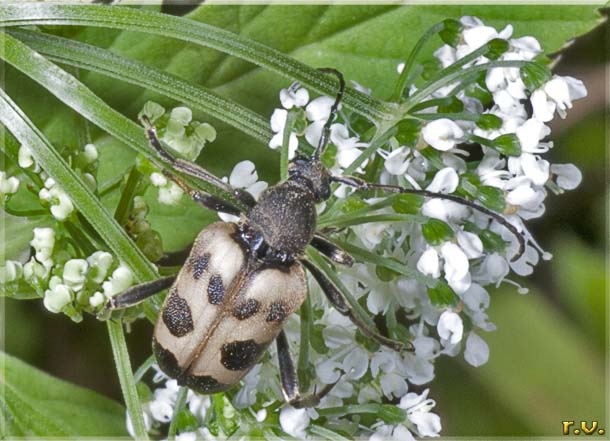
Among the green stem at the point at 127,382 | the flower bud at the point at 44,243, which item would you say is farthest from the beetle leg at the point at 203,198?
the green stem at the point at 127,382

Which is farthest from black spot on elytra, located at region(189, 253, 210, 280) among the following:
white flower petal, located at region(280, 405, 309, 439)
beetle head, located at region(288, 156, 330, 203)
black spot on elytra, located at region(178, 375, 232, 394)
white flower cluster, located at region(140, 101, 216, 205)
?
white flower petal, located at region(280, 405, 309, 439)

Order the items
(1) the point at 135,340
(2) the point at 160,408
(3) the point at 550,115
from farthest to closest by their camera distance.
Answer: (1) the point at 135,340 < (2) the point at 160,408 < (3) the point at 550,115

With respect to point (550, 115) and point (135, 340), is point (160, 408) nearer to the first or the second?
point (135, 340)

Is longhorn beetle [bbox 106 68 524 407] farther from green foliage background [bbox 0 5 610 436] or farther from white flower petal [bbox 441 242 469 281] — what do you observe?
green foliage background [bbox 0 5 610 436]

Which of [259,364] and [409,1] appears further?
[409,1]

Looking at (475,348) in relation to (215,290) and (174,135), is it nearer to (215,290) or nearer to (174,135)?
(215,290)

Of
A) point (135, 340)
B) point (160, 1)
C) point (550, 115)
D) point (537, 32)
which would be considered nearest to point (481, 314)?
point (550, 115)
